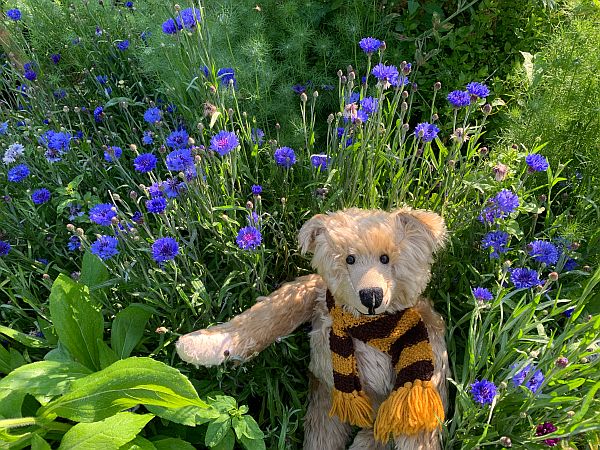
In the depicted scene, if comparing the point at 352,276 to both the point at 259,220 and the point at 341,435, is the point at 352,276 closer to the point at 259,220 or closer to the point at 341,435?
the point at 259,220

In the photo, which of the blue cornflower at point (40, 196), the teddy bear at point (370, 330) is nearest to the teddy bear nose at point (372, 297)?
the teddy bear at point (370, 330)

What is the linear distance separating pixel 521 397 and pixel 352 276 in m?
0.57

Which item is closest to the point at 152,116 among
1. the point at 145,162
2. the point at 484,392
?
the point at 145,162

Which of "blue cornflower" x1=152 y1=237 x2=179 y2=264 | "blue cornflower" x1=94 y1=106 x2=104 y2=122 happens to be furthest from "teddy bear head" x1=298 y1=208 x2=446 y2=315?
"blue cornflower" x1=94 y1=106 x2=104 y2=122

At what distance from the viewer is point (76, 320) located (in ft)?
5.43

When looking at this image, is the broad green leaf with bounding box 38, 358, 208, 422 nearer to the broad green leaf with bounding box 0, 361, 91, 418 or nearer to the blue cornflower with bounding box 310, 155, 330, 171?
the broad green leaf with bounding box 0, 361, 91, 418

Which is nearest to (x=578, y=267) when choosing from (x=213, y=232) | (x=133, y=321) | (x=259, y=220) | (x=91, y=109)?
(x=259, y=220)

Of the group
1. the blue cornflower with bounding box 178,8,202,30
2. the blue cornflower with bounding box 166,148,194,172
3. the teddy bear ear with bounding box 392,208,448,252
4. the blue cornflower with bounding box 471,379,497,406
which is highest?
the blue cornflower with bounding box 178,8,202,30

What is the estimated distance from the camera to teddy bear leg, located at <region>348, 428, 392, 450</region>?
161 cm

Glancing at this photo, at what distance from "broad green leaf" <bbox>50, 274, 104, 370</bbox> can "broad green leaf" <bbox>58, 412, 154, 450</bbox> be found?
327mm

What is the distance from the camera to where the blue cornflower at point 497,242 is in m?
1.62

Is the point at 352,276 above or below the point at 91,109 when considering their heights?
below

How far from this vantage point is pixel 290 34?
252 centimetres

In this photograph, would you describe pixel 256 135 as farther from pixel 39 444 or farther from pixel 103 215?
pixel 39 444
